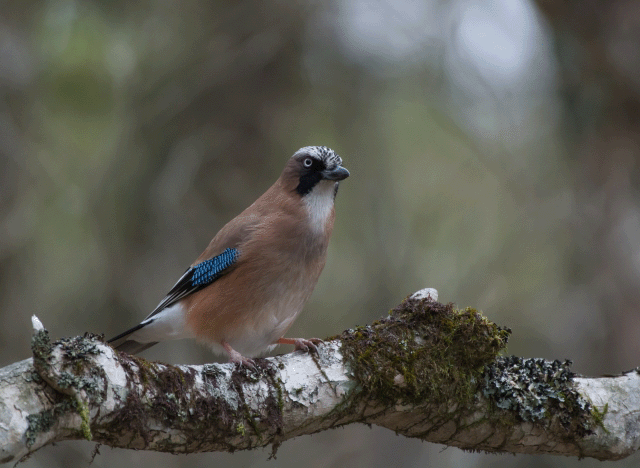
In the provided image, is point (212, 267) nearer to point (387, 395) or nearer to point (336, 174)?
point (336, 174)

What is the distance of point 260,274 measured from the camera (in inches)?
209

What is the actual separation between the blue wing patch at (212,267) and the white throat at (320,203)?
2.24 feet

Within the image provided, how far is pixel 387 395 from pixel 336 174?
2.22 meters

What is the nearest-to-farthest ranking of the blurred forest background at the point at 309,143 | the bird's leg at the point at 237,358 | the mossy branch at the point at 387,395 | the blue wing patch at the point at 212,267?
1. the mossy branch at the point at 387,395
2. the bird's leg at the point at 237,358
3. the blue wing patch at the point at 212,267
4. the blurred forest background at the point at 309,143

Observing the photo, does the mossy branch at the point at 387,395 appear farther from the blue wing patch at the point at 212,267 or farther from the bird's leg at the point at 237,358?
the blue wing patch at the point at 212,267

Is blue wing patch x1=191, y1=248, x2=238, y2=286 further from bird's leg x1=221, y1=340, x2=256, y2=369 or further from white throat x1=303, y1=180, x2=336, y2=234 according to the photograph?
white throat x1=303, y1=180, x2=336, y2=234

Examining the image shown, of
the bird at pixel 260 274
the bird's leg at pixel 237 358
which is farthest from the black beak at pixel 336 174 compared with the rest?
the bird's leg at pixel 237 358

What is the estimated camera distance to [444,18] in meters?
8.88

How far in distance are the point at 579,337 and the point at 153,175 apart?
5.27 meters

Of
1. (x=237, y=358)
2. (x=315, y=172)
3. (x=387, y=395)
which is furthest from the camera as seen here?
(x=315, y=172)

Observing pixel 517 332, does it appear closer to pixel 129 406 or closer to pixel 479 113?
pixel 479 113

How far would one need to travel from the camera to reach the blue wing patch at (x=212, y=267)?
5.47 meters

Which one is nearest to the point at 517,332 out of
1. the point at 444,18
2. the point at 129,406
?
the point at 444,18

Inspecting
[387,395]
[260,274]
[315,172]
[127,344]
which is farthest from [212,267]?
[387,395]
